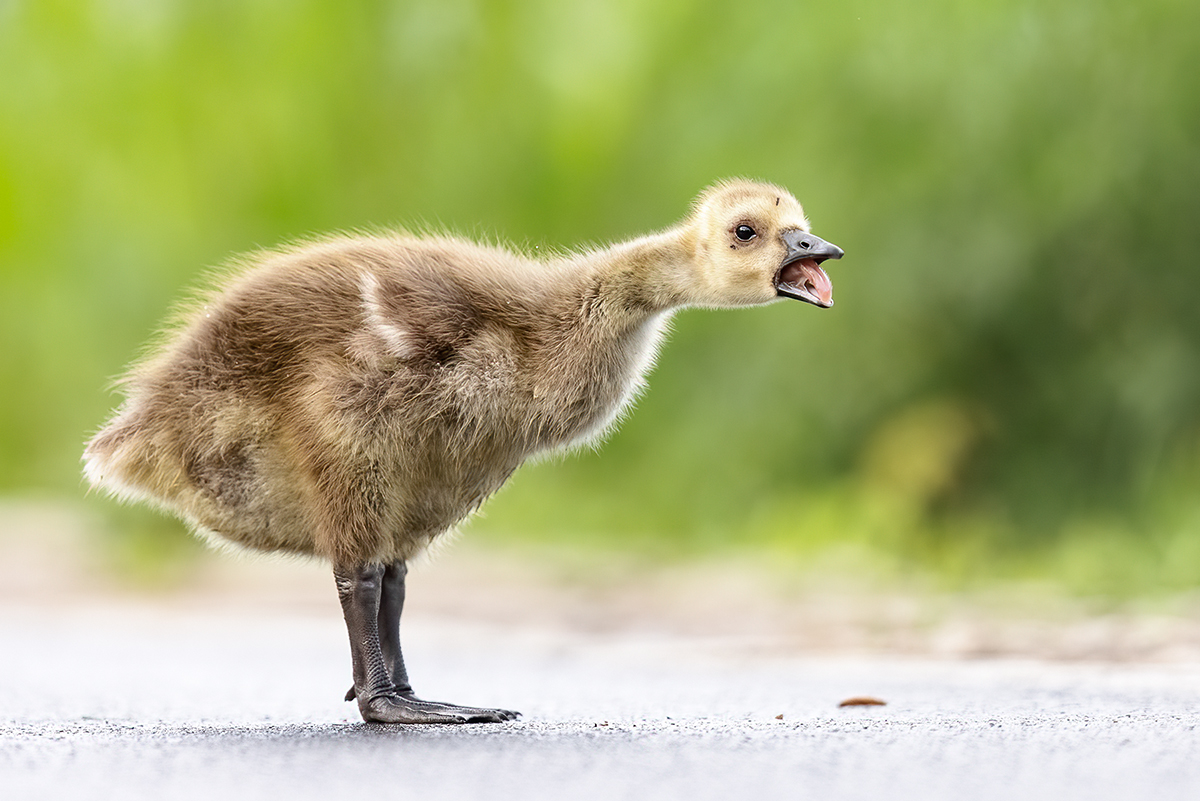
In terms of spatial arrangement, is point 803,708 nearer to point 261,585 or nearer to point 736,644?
point 736,644

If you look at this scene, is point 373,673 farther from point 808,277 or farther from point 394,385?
point 808,277

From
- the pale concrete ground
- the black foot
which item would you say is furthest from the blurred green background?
the black foot

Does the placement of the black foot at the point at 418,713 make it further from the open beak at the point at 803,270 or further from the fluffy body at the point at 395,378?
the open beak at the point at 803,270

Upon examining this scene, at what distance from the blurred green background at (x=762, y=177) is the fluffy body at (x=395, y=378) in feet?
8.92

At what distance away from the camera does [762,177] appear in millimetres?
10695

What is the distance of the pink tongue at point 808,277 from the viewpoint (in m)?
4.81

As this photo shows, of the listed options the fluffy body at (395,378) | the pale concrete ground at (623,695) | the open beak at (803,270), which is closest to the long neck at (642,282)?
the fluffy body at (395,378)

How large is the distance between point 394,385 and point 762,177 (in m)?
6.42

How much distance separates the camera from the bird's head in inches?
189

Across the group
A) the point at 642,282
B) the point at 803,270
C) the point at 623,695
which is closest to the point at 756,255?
the point at 803,270

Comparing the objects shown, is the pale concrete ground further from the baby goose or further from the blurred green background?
the blurred green background

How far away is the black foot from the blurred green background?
11.1 feet

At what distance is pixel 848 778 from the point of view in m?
3.55

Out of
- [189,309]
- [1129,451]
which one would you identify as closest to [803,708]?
[189,309]
